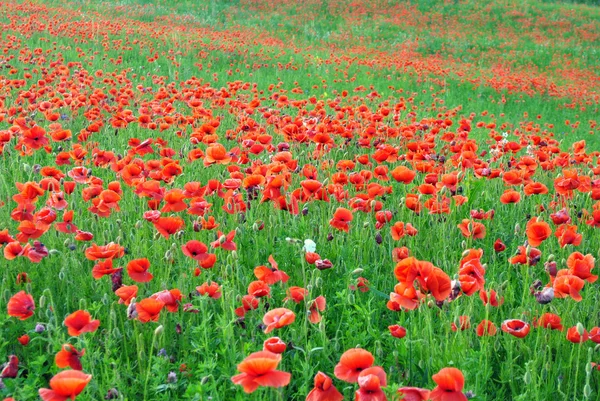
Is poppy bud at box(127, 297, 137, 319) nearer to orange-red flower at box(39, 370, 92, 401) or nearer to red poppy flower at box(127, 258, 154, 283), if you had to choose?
red poppy flower at box(127, 258, 154, 283)

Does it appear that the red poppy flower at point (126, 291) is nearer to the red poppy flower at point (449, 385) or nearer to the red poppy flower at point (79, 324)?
the red poppy flower at point (79, 324)

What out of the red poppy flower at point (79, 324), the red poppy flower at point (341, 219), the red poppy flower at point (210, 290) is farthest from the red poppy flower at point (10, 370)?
the red poppy flower at point (341, 219)

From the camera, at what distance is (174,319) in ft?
6.88

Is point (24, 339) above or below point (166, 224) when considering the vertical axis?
below

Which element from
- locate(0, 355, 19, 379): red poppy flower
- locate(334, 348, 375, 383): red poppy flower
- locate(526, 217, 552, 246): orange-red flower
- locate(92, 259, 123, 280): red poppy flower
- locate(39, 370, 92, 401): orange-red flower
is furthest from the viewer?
locate(526, 217, 552, 246): orange-red flower

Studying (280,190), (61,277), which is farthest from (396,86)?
(61,277)

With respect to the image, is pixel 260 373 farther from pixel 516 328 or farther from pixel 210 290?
pixel 516 328

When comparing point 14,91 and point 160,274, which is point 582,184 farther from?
point 14,91

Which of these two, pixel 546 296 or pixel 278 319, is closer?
pixel 278 319

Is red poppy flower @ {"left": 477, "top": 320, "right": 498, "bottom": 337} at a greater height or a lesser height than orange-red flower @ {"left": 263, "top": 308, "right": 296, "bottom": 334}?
lesser

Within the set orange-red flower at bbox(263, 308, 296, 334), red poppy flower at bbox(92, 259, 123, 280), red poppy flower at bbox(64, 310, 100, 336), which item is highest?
orange-red flower at bbox(263, 308, 296, 334)

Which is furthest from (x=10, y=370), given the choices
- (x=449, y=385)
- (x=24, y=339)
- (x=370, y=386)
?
(x=449, y=385)

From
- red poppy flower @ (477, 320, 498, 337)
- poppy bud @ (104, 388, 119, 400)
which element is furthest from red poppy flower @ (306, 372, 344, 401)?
red poppy flower @ (477, 320, 498, 337)

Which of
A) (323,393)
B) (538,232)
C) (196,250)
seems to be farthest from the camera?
(538,232)
